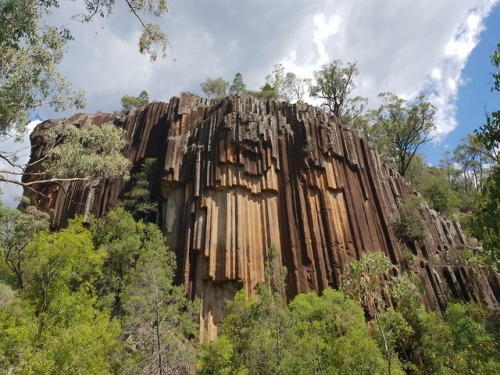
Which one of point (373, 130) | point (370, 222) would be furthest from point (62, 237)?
point (373, 130)

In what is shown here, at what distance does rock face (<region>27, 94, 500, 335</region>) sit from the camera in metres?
21.7

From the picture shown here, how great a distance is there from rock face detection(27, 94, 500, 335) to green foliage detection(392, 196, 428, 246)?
0.55m

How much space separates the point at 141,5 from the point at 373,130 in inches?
1203

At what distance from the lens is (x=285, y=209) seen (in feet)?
78.0

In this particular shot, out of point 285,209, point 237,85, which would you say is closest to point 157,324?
point 285,209

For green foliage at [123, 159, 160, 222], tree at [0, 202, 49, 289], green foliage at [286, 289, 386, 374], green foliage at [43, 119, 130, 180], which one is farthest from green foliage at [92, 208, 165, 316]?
green foliage at [286, 289, 386, 374]

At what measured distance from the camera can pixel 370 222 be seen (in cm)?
2378

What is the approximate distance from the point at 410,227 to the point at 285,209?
311 inches

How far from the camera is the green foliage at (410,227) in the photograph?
24.1 m

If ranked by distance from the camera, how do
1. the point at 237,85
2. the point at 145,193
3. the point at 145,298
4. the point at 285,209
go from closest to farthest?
1. the point at 145,298
2. the point at 285,209
3. the point at 145,193
4. the point at 237,85

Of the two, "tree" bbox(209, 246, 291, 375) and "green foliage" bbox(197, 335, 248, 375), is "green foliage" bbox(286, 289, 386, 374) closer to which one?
"tree" bbox(209, 246, 291, 375)

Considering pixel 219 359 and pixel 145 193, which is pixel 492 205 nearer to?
pixel 219 359

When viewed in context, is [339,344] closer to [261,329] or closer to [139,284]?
[261,329]

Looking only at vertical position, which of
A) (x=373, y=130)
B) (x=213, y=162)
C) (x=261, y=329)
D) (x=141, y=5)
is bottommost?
(x=261, y=329)
